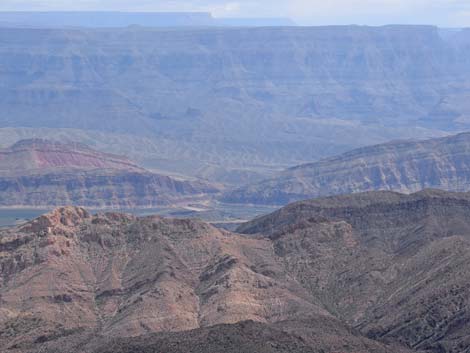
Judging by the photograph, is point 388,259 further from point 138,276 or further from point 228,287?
point 138,276

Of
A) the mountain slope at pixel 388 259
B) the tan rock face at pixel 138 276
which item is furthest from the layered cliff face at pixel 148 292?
the mountain slope at pixel 388 259

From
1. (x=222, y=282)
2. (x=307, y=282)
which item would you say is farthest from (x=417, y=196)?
(x=222, y=282)

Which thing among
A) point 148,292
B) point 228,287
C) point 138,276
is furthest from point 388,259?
point 148,292

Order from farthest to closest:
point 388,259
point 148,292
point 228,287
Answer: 1. point 388,259
2. point 228,287
3. point 148,292

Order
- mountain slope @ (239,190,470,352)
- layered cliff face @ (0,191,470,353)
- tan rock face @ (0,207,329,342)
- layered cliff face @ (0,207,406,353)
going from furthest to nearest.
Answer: tan rock face @ (0,207,329,342) < mountain slope @ (239,190,470,352) < layered cliff face @ (0,191,470,353) < layered cliff face @ (0,207,406,353)

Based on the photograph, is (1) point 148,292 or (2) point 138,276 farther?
(2) point 138,276

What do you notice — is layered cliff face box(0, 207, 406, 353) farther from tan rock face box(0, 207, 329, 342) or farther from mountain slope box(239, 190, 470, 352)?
mountain slope box(239, 190, 470, 352)

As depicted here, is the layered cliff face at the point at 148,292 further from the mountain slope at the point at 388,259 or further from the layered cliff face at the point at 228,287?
the mountain slope at the point at 388,259

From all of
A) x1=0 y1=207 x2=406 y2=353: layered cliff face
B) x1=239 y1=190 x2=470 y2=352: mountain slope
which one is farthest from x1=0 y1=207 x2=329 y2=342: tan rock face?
x1=239 y1=190 x2=470 y2=352: mountain slope
